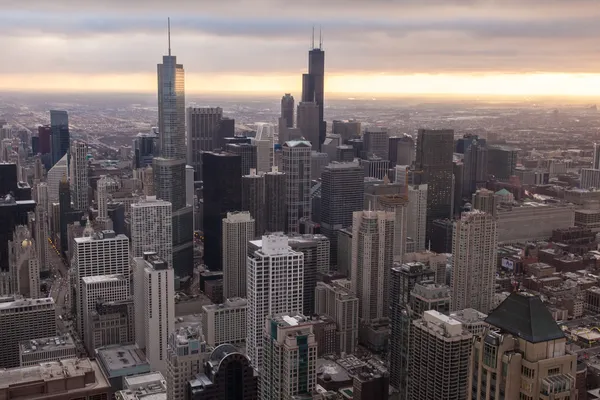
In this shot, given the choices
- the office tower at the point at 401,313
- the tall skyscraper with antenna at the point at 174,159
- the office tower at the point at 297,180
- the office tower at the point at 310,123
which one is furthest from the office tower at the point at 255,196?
the office tower at the point at 401,313

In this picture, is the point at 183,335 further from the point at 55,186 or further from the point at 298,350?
the point at 55,186

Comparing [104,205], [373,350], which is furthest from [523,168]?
[104,205]

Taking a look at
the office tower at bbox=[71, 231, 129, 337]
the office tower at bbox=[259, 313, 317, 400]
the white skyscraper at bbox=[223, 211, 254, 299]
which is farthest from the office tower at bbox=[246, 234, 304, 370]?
the office tower at bbox=[71, 231, 129, 337]

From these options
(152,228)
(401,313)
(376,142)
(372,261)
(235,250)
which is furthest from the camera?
(376,142)

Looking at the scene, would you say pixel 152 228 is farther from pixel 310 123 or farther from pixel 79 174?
pixel 310 123

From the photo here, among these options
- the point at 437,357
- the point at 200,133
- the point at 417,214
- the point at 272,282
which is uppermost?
the point at 200,133

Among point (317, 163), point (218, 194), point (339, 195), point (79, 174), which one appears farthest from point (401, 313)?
point (79, 174)
